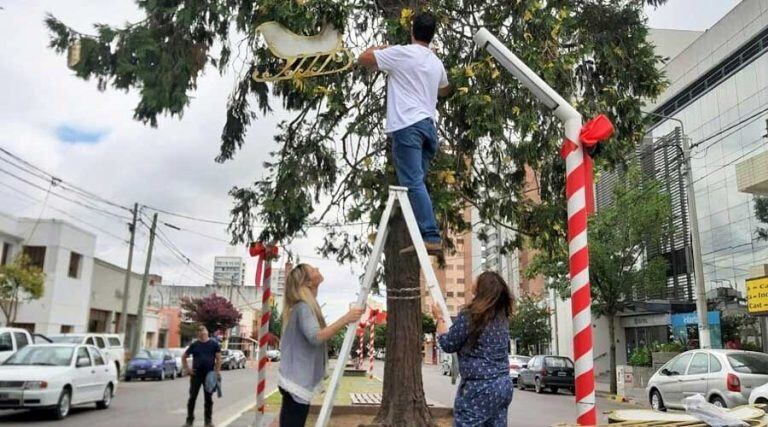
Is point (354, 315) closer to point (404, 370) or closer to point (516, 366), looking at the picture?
point (404, 370)

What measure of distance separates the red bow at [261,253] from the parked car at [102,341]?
1501 cm

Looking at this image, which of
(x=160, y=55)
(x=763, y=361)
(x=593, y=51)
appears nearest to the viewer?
(x=160, y=55)

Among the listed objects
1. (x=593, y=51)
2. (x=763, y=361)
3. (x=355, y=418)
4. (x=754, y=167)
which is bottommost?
(x=355, y=418)

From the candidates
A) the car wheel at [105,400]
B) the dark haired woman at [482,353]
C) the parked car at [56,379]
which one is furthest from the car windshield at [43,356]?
the dark haired woman at [482,353]

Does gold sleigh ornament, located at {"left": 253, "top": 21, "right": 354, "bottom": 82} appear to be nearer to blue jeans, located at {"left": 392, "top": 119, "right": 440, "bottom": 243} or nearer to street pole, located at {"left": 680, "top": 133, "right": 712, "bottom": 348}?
blue jeans, located at {"left": 392, "top": 119, "right": 440, "bottom": 243}

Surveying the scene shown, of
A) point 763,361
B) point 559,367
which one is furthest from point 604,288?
point 763,361

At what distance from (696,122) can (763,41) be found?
581 cm

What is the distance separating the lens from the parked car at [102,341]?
2256 centimetres

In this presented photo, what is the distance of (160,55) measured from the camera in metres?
6.45

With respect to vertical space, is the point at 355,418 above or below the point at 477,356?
below

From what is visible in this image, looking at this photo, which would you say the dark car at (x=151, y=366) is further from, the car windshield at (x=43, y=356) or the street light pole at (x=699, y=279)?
the street light pole at (x=699, y=279)

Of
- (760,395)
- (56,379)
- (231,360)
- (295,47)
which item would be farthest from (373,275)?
(231,360)

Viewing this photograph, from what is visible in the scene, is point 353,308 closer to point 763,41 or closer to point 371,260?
point 371,260

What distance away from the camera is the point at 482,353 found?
3951 mm
